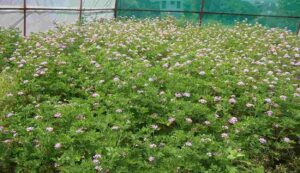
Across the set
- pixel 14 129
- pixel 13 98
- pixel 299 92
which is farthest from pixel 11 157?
pixel 299 92

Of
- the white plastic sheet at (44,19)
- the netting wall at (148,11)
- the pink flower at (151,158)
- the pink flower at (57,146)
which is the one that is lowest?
the pink flower at (151,158)

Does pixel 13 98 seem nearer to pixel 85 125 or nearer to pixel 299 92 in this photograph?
pixel 85 125

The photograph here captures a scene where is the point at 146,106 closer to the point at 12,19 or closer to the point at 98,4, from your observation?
the point at 12,19

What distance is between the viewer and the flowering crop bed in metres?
3.26

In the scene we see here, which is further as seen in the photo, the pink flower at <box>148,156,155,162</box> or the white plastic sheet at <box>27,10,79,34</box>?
the white plastic sheet at <box>27,10,79,34</box>

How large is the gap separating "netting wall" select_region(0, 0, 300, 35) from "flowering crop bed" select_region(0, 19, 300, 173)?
2.18 m

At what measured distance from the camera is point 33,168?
3.23 meters

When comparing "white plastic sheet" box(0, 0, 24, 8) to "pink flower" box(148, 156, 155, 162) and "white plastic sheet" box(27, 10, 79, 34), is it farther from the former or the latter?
"pink flower" box(148, 156, 155, 162)

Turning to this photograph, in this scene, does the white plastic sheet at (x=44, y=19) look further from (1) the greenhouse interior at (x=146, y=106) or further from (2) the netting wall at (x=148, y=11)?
(1) the greenhouse interior at (x=146, y=106)

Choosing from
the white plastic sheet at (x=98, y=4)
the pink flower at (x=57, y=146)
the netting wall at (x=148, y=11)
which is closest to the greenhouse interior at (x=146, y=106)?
the pink flower at (x=57, y=146)

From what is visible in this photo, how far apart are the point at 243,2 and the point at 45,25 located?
6258 millimetres

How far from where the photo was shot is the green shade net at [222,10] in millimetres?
11055

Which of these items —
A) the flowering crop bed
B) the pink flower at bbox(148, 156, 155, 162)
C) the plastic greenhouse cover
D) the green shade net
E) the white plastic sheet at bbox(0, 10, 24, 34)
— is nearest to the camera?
the pink flower at bbox(148, 156, 155, 162)

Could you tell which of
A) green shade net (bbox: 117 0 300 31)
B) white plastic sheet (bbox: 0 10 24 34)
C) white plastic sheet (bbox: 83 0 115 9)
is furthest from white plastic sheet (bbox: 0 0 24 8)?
green shade net (bbox: 117 0 300 31)
